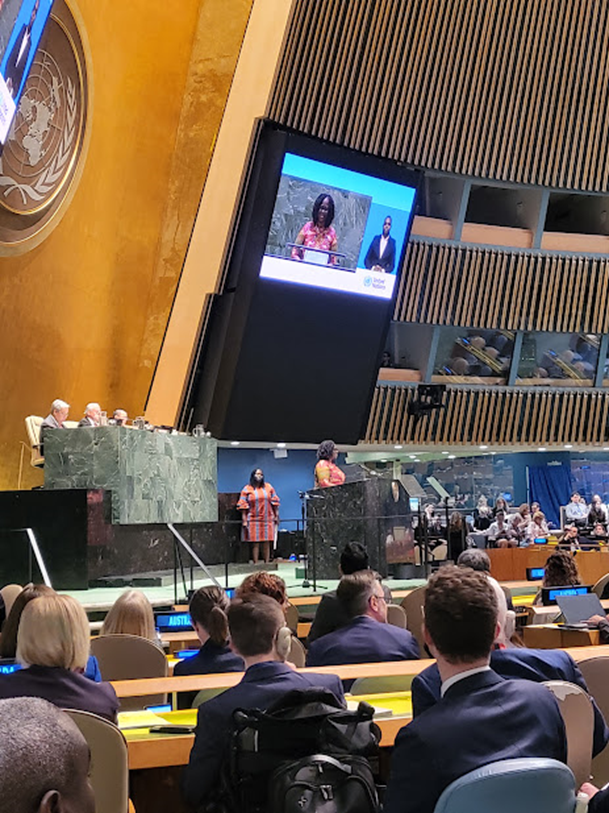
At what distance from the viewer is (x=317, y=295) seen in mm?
15273

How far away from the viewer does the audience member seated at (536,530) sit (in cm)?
1720

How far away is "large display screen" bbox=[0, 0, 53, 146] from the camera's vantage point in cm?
668

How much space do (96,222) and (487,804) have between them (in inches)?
495

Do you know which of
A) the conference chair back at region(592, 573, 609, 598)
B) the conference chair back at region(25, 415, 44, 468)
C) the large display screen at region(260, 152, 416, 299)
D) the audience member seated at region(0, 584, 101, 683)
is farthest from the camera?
the large display screen at region(260, 152, 416, 299)

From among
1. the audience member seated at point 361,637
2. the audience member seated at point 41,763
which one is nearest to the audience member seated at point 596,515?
the audience member seated at point 361,637

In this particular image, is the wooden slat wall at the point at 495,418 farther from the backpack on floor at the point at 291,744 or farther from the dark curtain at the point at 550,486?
the backpack on floor at the point at 291,744

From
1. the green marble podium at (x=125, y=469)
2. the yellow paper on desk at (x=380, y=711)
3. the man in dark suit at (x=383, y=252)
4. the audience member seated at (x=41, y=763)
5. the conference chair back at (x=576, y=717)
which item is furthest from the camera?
the man in dark suit at (x=383, y=252)

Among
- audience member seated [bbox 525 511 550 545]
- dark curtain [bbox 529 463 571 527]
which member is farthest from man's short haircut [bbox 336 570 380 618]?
dark curtain [bbox 529 463 571 527]

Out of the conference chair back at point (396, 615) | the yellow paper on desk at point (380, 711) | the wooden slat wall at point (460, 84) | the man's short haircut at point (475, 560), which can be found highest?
the wooden slat wall at point (460, 84)

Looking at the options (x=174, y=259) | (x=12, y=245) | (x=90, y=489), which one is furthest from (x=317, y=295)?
(x=90, y=489)

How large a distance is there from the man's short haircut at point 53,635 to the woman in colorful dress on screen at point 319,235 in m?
12.2

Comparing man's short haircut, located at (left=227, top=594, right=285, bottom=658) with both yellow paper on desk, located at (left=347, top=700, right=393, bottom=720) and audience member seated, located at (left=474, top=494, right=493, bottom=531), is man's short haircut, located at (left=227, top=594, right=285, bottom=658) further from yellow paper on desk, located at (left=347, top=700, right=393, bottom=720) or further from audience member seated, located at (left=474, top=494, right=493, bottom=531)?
audience member seated, located at (left=474, top=494, right=493, bottom=531)

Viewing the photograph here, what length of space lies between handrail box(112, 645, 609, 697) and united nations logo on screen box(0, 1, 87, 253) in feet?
28.1

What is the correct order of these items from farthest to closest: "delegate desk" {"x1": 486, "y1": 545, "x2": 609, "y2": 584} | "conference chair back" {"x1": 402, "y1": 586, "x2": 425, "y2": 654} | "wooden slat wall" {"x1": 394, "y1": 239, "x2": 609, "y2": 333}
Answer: "wooden slat wall" {"x1": 394, "y1": 239, "x2": 609, "y2": 333}
"delegate desk" {"x1": 486, "y1": 545, "x2": 609, "y2": 584}
"conference chair back" {"x1": 402, "y1": 586, "x2": 425, "y2": 654}
